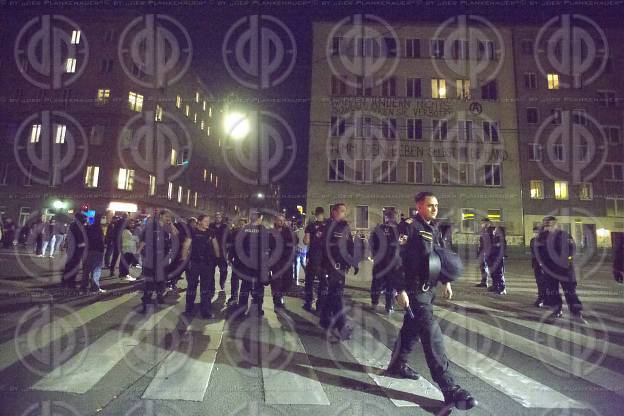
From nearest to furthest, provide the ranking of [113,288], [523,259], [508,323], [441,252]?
[441,252] < [508,323] < [113,288] < [523,259]

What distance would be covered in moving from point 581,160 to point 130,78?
1604 inches

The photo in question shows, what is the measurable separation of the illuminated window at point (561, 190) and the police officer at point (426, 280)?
33.7 m

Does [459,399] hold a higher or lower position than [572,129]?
lower

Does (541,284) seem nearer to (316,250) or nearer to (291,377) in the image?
(316,250)

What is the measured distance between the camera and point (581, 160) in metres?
31.6

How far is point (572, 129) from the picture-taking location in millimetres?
31812

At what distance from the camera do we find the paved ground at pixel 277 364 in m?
3.37

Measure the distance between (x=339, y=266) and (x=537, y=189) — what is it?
31.8m

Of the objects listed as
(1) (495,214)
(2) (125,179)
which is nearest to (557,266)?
(1) (495,214)

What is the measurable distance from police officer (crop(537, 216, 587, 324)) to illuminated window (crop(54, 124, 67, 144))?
3715 cm

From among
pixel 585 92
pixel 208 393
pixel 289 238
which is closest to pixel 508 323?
pixel 289 238

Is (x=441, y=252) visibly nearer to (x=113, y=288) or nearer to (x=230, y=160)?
(x=113, y=288)

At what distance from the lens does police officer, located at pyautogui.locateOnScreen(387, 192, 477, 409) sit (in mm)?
3494

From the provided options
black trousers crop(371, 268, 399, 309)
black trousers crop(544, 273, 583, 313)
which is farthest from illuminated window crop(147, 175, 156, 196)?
black trousers crop(544, 273, 583, 313)
